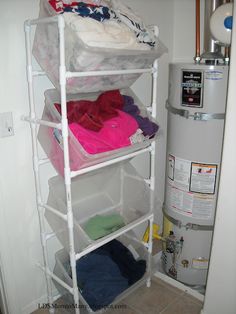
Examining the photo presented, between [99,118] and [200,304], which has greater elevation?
[99,118]

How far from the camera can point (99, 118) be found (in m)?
1.27

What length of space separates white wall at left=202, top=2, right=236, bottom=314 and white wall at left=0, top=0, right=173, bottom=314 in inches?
32.8

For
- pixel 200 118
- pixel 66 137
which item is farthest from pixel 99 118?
pixel 200 118

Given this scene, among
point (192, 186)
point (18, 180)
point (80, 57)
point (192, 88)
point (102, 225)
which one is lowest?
point (102, 225)

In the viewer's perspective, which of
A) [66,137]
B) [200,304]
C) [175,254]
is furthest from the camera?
[175,254]

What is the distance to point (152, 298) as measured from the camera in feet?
5.62

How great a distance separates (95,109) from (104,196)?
23.2 inches

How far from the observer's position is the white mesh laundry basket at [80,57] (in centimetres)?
106

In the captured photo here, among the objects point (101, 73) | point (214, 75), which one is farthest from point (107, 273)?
point (214, 75)

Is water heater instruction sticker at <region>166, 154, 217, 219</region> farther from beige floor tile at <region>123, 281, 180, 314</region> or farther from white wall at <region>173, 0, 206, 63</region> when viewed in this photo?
white wall at <region>173, 0, 206, 63</region>

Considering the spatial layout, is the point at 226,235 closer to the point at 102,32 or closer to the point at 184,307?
the point at 184,307

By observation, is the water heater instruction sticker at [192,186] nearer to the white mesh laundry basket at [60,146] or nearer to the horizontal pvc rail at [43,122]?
the white mesh laundry basket at [60,146]

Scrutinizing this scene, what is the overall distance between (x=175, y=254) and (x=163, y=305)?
0.29 metres

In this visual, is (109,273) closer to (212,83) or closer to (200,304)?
(200,304)
